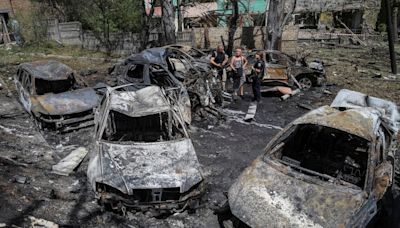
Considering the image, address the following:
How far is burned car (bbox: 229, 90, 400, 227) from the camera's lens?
14.0 ft

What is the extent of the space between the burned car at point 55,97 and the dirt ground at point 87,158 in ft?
1.05

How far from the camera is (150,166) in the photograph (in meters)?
5.30

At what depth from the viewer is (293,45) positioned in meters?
18.7

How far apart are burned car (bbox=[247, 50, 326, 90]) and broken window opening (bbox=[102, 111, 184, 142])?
21.5 ft

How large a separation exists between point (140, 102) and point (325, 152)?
3.41 m

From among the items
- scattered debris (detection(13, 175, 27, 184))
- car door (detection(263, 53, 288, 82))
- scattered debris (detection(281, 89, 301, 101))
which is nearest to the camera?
scattered debris (detection(13, 175, 27, 184))

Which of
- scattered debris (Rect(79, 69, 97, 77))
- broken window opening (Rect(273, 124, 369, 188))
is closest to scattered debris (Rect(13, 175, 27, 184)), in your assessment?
broken window opening (Rect(273, 124, 369, 188))

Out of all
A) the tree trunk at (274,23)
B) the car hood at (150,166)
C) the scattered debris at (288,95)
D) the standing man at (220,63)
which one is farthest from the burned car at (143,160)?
the tree trunk at (274,23)

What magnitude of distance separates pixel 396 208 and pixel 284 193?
231 centimetres

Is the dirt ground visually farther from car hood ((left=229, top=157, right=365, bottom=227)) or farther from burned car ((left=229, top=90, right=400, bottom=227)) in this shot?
burned car ((left=229, top=90, right=400, bottom=227))

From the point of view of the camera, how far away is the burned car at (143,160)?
4.99 metres

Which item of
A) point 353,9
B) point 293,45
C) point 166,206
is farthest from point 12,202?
point 353,9

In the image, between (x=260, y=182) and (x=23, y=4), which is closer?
(x=260, y=182)

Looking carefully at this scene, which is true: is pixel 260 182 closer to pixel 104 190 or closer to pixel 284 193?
pixel 284 193
